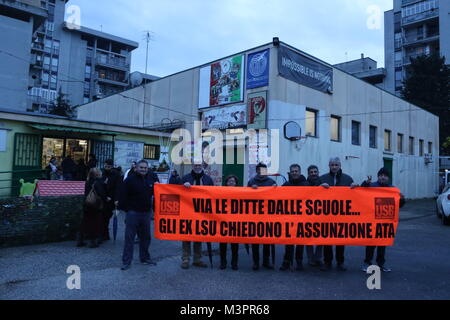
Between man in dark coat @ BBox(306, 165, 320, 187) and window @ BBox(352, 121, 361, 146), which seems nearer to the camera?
man in dark coat @ BBox(306, 165, 320, 187)

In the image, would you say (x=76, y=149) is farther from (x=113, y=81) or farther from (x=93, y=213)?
(x=113, y=81)

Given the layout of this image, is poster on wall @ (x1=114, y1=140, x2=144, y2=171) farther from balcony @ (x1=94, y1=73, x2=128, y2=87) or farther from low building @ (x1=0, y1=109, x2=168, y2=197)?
balcony @ (x1=94, y1=73, x2=128, y2=87)

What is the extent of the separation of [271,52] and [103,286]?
46.7 ft

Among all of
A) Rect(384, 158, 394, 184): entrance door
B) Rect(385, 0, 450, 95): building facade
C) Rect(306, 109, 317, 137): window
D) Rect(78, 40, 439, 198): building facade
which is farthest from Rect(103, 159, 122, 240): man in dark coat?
Rect(385, 0, 450, 95): building facade

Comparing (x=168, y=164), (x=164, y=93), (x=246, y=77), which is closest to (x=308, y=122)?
(x=246, y=77)

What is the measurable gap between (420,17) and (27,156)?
53.0 metres

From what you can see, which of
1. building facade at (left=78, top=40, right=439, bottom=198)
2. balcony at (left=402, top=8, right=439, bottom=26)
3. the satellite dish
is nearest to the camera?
building facade at (left=78, top=40, right=439, bottom=198)

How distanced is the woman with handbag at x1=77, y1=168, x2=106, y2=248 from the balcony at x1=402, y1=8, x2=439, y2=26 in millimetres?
54086

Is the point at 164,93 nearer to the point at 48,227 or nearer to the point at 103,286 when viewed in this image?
the point at 48,227

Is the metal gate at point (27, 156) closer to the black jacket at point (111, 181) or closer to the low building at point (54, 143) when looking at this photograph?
the low building at point (54, 143)

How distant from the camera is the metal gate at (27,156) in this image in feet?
50.0

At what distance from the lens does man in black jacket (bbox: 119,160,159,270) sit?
5742 mm

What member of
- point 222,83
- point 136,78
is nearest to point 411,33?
point 136,78

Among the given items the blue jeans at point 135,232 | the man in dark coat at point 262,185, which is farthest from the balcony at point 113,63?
the man in dark coat at point 262,185
